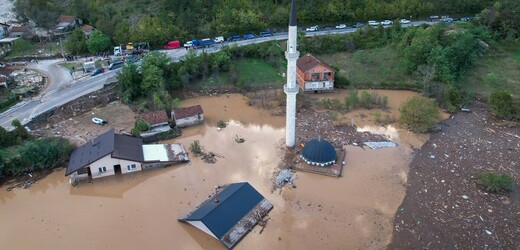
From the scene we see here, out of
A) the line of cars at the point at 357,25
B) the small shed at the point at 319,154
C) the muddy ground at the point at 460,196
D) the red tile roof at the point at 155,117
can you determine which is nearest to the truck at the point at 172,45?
the red tile roof at the point at 155,117

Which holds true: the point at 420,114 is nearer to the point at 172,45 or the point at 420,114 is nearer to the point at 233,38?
the point at 233,38

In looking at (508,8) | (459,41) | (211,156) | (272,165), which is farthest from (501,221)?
(508,8)

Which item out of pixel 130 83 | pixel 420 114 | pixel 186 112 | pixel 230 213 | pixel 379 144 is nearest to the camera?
pixel 230 213

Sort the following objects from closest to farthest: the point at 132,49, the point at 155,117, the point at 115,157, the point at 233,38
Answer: the point at 115,157 < the point at 155,117 < the point at 132,49 < the point at 233,38

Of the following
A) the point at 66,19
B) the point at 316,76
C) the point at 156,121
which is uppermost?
the point at 66,19

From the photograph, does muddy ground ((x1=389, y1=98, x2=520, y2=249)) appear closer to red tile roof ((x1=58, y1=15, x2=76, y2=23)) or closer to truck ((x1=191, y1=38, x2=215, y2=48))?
truck ((x1=191, y1=38, x2=215, y2=48))

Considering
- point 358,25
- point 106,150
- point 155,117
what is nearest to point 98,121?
point 155,117
